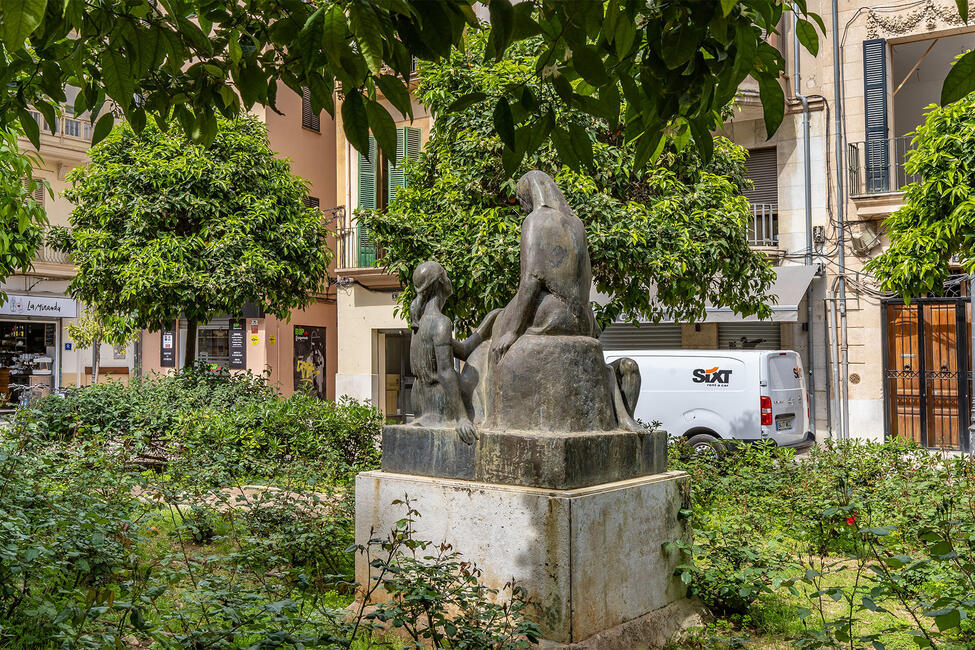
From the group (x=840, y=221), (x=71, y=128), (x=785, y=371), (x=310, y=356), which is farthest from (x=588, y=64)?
(x=71, y=128)

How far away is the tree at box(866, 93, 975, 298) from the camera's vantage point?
10008mm

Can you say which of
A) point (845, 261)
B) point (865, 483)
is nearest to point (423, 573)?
point (865, 483)

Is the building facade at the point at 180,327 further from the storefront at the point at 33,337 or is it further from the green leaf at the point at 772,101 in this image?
the green leaf at the point at 772,101

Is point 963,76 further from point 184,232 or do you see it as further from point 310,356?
point 310,356

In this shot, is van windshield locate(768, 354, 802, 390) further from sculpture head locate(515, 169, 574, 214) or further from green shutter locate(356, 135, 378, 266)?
green shutter locate(356, 135, 378, 266)

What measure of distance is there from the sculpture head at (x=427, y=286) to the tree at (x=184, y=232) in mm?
8565

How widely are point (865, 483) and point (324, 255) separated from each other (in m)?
9.98

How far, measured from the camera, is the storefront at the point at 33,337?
27.4 m

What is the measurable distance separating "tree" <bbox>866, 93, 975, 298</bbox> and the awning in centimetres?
600

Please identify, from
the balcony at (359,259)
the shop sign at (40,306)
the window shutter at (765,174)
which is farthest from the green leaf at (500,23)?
the shop sign at (40,306)

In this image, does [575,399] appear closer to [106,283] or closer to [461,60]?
[461,60]

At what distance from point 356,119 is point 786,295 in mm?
15712

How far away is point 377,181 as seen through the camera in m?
22.1

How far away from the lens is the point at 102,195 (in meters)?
14.4
